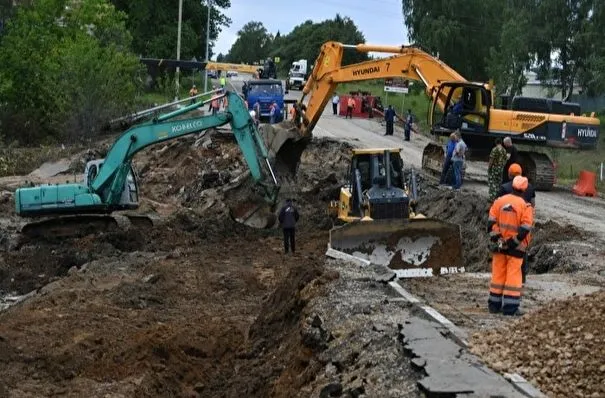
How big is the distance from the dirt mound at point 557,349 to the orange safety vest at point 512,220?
3.37ft

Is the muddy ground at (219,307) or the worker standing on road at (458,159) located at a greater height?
the worker standing on road at (458,159)

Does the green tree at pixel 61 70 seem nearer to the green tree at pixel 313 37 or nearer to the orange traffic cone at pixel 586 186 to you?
the orange traffic cone at pixel 586 186

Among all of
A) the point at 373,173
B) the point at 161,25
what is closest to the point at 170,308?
the point at 373,173

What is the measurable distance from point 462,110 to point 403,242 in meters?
10.3

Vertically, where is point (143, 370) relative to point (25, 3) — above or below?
below

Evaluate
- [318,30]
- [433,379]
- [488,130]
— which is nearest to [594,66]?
[488,130]

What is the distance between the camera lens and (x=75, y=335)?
13.5 metres

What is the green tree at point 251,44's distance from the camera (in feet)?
538

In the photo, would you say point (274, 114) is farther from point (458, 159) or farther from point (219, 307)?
point (219, 307)

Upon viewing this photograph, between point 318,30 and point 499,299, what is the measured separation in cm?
10635

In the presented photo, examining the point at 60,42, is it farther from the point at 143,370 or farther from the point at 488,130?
the point at 143,370

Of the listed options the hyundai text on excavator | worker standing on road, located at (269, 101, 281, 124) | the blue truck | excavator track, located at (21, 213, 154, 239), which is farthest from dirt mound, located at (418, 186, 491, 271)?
the blue truck

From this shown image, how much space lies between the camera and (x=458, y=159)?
82.1ft

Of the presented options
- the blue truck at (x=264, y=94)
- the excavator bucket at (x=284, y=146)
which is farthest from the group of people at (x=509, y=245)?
the blue truck at (x=264, y=94)
